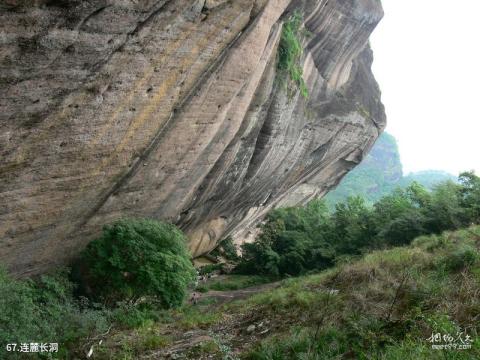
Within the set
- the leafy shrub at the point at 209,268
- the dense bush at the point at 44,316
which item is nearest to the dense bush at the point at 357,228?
the leafy shrub at the point at 209,268

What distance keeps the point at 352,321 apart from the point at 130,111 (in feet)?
18.6

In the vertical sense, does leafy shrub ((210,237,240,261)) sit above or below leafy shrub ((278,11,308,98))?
below

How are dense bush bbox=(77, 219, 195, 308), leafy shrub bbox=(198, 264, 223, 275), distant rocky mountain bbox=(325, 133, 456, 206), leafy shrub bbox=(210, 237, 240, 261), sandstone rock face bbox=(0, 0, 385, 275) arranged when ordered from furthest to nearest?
1. distant rocky mountain bbox=(325, 133, 456, 206)
2. leafy shrub bbox=(210, 237, 240, 261)
3. leafy shrub bbox=(198, 264, 223, 275)
4. dense bush bbox=(77, 219, 195, 308)
5. sandstone rock face bbox=(0, 0, 385, 275)

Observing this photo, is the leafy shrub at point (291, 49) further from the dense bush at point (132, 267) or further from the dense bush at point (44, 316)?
the dense bush at point (44, 316)

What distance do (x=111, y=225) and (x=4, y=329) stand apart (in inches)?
142

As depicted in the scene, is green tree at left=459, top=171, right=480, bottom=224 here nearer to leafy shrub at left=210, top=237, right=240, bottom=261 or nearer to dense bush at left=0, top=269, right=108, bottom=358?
leafy shrub at left=210, top=237, right=240, bottom=261

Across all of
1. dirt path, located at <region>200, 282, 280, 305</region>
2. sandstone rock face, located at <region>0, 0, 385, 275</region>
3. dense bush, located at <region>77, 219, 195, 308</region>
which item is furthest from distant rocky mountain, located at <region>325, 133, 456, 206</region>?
dense bush, located at <region>77, 219, 195, 308</region>

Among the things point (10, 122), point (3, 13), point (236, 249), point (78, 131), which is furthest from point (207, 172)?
point (236, 249)

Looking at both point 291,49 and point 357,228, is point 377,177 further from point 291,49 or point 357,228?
point 291,49

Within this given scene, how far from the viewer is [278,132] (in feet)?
51.3

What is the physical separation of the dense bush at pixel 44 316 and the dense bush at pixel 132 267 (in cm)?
60

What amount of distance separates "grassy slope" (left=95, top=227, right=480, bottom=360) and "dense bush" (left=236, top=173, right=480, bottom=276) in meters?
5.91

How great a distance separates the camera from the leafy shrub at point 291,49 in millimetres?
13039

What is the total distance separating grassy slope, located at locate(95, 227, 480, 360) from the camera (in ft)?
18.1
